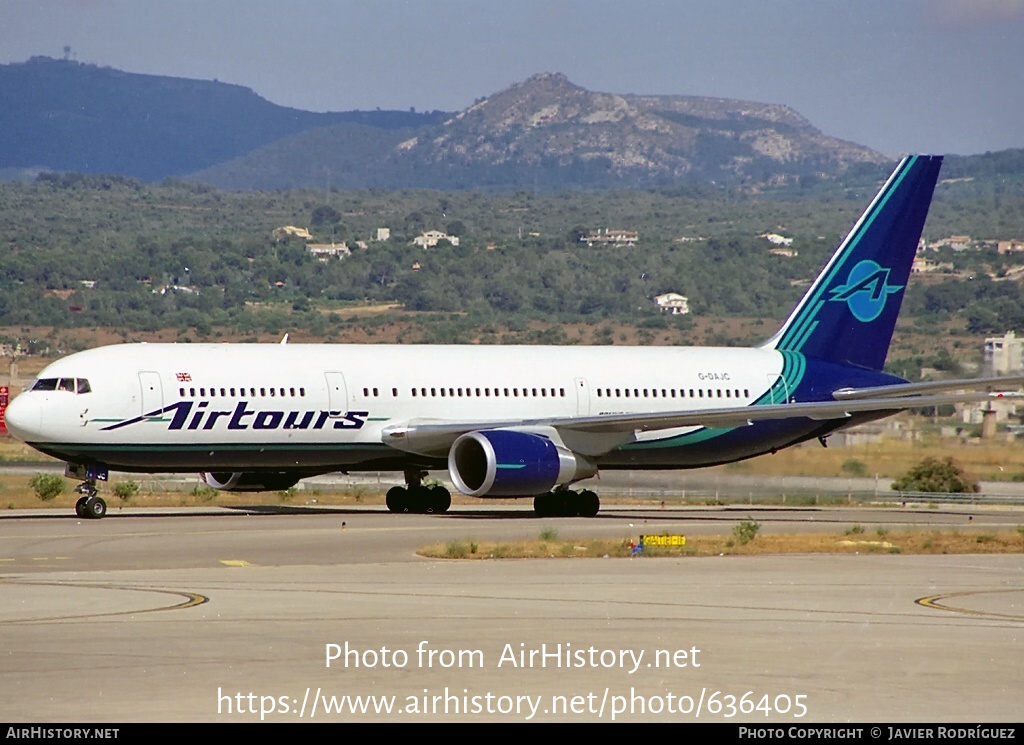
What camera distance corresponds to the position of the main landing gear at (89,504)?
119ft

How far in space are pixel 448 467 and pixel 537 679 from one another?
2514cm

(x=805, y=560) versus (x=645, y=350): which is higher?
(x=645, y=350)

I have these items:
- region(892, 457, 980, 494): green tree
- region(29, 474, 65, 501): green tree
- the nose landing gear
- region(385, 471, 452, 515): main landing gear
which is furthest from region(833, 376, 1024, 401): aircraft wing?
region(29, 474, 65, 501): green tree

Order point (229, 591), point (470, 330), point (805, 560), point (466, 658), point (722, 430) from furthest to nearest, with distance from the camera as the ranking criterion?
point (470, 330), point (722, 430), point (805, 560), point (229, 591), point (466, 658)

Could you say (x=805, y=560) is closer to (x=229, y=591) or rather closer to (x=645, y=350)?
(x=229, y=591)

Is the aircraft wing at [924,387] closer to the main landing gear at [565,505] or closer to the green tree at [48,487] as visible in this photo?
the main landing gear at [565,505]

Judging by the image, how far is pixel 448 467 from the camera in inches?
1569

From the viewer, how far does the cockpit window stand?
36.0m

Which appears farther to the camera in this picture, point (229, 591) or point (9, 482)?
point (9, 482)

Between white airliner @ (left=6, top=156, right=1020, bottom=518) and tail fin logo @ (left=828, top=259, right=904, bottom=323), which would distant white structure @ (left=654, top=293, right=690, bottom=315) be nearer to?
tail fin logo @ (left=828, top=259, right=904, bottom=323)

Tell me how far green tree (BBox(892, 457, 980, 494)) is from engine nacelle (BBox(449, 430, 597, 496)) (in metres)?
14.3

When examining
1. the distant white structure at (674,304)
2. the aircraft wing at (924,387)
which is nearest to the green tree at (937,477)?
the aircraft wing at (924,387)

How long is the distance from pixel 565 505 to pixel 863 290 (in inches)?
459

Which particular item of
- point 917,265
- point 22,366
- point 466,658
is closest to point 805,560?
point 466,658
